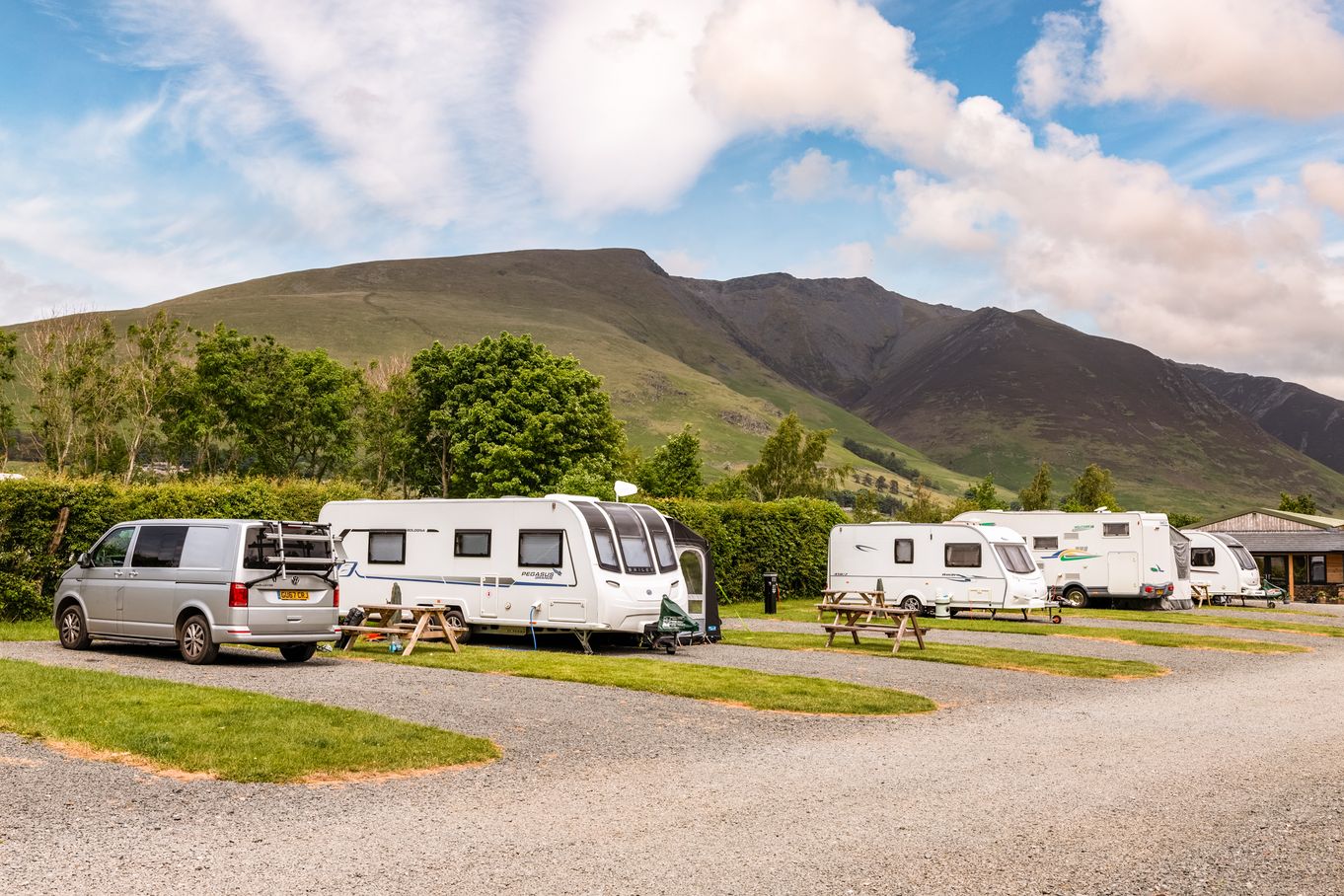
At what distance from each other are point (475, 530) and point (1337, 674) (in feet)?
45.9

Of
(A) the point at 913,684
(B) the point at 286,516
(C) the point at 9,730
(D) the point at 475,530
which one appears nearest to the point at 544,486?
(B) the point at 286,516

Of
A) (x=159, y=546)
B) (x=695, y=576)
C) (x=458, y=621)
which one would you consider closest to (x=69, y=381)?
(x=458, y=621)

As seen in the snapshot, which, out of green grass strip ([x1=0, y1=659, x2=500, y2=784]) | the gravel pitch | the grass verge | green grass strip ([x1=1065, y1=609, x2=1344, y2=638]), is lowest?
the gravel pitch

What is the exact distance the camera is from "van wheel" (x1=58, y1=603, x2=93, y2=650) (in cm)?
1675

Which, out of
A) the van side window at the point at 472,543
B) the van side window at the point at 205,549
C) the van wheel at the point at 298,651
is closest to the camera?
the van side window at the point at 205,549

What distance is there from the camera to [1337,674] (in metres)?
17.6

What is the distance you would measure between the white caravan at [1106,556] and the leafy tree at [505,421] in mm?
22076

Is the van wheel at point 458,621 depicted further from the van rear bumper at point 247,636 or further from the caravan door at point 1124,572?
the caravan door at point 1124,572

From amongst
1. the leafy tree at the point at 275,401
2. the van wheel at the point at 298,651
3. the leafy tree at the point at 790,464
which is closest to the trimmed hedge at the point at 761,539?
the van wheel at the point at 298,651

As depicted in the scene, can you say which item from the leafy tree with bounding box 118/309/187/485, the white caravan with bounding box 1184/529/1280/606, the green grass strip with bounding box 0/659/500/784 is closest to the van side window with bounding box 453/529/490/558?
the green grass strip with bounding box 0/659/500/784

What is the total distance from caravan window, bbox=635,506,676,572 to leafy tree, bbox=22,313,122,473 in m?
37.6

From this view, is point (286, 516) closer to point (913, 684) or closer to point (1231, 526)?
point (913, 684)

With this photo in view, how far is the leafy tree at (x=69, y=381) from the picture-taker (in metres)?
49.9

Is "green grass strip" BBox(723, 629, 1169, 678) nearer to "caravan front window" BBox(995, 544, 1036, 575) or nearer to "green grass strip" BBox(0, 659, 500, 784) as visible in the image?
"caravan front window" BBox(995, 544, 1036, 575)
